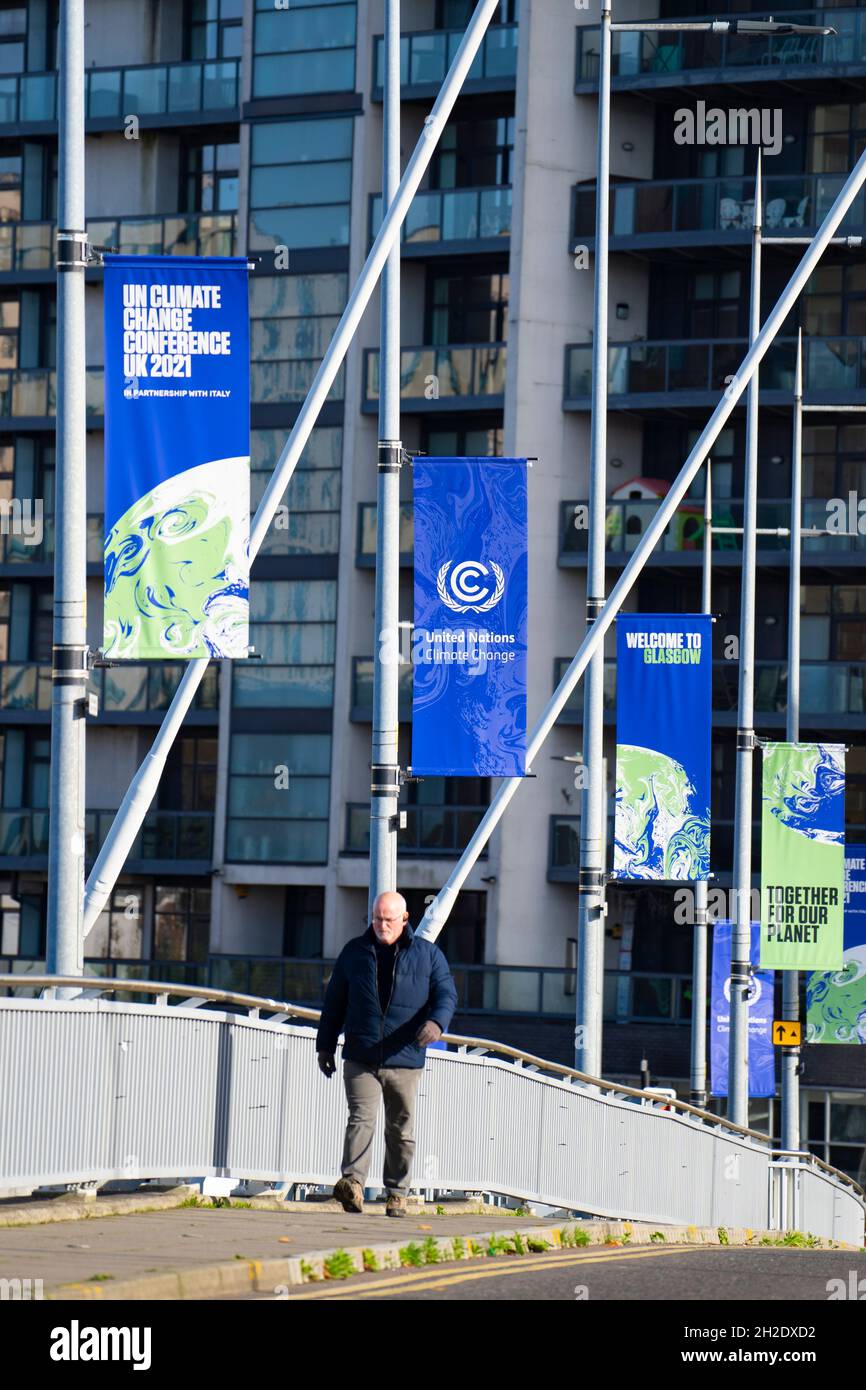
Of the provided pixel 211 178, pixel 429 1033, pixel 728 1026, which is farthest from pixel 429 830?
pixel 429 1033

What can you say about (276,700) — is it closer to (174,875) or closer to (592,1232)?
(174,875)

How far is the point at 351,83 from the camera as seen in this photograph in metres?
58.5

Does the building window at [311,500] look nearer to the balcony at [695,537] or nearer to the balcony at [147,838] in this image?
the balcony at [695,537]

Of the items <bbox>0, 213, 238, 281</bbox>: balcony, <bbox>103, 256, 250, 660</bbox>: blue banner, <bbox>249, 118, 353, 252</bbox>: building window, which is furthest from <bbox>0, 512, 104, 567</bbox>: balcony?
<bbox>103, 256, 250, 660</bbox>: blue banner

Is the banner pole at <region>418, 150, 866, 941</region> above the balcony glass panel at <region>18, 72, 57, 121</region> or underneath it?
underneath

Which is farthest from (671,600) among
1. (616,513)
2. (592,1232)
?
(592,1232)

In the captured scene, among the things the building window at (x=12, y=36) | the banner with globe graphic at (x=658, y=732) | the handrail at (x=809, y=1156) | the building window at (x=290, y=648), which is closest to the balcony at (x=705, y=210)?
the building window at (x=290, y=648)

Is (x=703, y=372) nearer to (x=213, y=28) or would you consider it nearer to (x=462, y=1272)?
(x=213, y=28)

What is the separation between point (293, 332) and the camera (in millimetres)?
58812

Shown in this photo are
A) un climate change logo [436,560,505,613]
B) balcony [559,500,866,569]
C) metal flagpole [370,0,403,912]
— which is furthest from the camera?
balcony [559,500,866,569]

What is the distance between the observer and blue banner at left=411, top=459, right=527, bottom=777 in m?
23.3

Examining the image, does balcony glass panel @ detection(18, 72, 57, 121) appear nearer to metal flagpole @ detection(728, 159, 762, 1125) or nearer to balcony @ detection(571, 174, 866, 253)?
balcony @ detection(571, 174, 866, 253)

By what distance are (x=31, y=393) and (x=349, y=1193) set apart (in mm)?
47283

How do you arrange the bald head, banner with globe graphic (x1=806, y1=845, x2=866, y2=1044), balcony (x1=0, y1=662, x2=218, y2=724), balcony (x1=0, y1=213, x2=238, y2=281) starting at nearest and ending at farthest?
the bald head < banner with globe graphic (x1=806, y1=845, x2=866, y2=1044) < balcony (x1=0, y1=662, x2=218, y2=724) < balcony (x1=0, y1=213, x2=238, y2=281)
